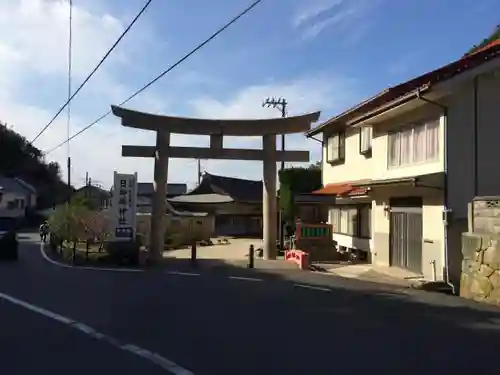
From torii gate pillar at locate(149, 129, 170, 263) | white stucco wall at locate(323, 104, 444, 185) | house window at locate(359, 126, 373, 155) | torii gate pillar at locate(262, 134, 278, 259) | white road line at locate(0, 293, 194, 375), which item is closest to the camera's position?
white road line at locate(0, 293, 194, 375)

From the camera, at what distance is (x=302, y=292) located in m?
13.9

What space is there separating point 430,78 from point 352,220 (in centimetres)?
865

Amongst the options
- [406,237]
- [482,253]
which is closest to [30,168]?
[406,237]

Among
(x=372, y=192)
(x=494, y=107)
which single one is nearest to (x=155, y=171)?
(x=372, y=192)

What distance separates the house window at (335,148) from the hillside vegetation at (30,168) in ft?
177

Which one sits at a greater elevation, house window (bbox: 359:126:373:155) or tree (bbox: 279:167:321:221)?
house window (bbox: 359:126:373:155)

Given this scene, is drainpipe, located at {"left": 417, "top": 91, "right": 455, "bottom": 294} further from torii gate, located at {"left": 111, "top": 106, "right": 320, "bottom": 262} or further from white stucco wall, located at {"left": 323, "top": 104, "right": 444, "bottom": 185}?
torii gate, located at {"left": 111, "top": 106, "right": 320, "bottom": 262}

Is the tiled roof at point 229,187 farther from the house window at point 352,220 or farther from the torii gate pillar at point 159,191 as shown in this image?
the torii gate pillar at point 159,191

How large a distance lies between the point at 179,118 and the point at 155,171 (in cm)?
228

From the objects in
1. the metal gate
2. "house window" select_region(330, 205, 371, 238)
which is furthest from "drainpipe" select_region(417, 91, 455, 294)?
"house window" select_region(330, 205, 371, 238)

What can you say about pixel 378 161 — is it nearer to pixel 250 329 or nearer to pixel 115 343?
pixel 250 329

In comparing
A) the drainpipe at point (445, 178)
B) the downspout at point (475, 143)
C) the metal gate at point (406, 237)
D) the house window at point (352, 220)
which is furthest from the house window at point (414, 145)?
the house window at point (352, 220)

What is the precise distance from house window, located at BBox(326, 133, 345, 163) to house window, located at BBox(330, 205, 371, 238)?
84.5 inches

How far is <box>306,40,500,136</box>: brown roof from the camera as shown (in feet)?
48.5
